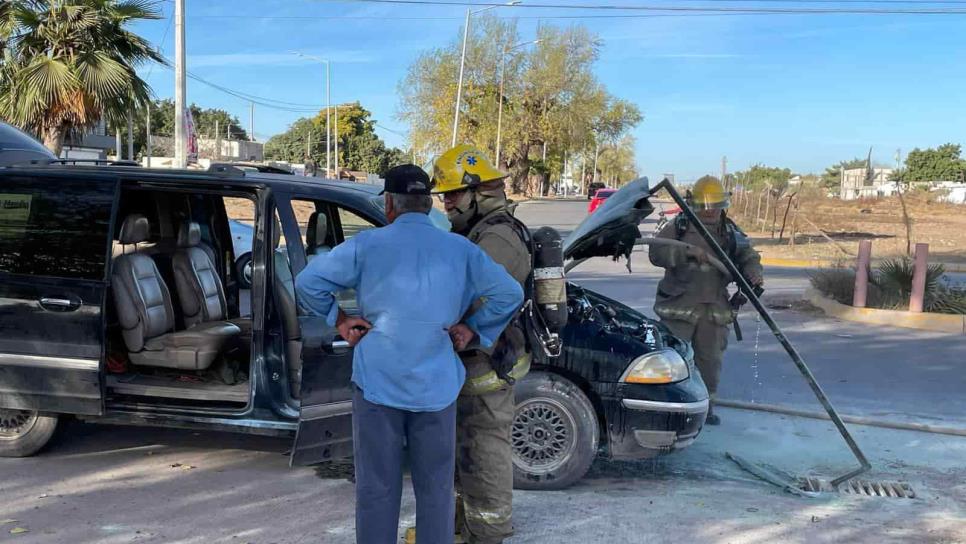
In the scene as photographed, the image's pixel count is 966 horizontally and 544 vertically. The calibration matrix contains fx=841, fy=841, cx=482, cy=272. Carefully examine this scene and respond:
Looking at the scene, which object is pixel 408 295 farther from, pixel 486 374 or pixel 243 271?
pixel 243 271

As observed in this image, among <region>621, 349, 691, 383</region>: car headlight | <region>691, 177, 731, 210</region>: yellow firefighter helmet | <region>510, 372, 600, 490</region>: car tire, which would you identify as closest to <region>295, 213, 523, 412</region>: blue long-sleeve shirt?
<region>510, 372, 600, 490</region>: car tire

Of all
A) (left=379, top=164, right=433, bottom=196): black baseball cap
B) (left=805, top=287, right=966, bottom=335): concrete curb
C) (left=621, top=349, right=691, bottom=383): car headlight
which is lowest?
(left=805, top=287, right=966, bottom=335): concrete curb

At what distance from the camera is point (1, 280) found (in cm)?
478

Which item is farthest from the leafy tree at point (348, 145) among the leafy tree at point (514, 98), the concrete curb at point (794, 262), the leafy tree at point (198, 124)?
the concrete curb at point (794, 262)

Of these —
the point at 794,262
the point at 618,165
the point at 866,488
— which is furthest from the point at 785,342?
the point at 618,165

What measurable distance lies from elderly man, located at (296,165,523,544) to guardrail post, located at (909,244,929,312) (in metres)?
8.99

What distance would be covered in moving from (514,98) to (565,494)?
55.2 metres

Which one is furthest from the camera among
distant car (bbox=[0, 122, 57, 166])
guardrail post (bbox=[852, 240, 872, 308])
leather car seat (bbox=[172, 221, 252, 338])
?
guardrail post (bbox=[852, 240, 872, 308])

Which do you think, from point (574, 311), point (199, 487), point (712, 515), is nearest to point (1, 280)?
point (199, 487)

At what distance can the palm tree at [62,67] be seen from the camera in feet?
49.7

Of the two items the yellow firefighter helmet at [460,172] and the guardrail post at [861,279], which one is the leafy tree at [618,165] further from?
the yellow firefighter helmet at [460,172]

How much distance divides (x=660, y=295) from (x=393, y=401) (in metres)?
3.67

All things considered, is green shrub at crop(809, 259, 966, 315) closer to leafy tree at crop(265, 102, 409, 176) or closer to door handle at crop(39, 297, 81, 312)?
door handle at crop(39, 297, 81, 312)

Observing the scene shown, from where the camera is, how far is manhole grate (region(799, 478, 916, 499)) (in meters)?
4.86
